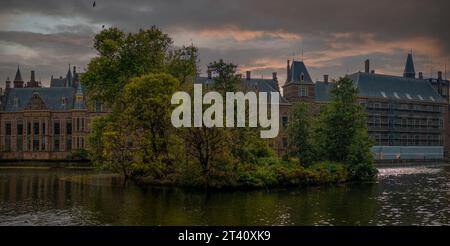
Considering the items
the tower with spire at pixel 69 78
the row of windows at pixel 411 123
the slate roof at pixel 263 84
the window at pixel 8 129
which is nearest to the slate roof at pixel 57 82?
the tower with spire at pixel 69 78

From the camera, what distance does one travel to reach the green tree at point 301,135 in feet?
150

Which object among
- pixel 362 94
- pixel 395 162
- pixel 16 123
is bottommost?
pixel 395 162

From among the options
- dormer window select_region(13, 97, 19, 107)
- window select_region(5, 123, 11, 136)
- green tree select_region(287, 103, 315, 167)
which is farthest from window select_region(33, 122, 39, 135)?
green tree select_region(287, 103, 315, 167)

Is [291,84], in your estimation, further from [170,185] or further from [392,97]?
[170,185]

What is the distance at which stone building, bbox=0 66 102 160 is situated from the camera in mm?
78062

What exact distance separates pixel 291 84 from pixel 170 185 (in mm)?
47678

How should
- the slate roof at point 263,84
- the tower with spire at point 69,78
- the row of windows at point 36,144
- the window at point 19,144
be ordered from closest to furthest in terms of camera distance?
1. the row of windows at point 36,144
2. the window at point 19,144
3. the slate roof at point 263,84
4. the tower with spire at point 69,78

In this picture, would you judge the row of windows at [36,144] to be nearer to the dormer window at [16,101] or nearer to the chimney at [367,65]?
the dormer window at [16,101]

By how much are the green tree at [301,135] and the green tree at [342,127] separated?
11.7 ft

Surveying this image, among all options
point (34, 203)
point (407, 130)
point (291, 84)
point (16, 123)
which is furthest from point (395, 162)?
point (34, 203)

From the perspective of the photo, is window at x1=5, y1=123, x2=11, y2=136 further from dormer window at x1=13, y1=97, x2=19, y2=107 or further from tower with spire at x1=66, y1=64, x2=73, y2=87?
tower with spire at x1=66, y1=64, x2=73, y2=87

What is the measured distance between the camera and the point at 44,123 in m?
79.2

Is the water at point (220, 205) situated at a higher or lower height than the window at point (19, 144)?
lower

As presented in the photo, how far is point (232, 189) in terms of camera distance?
36281 mm
